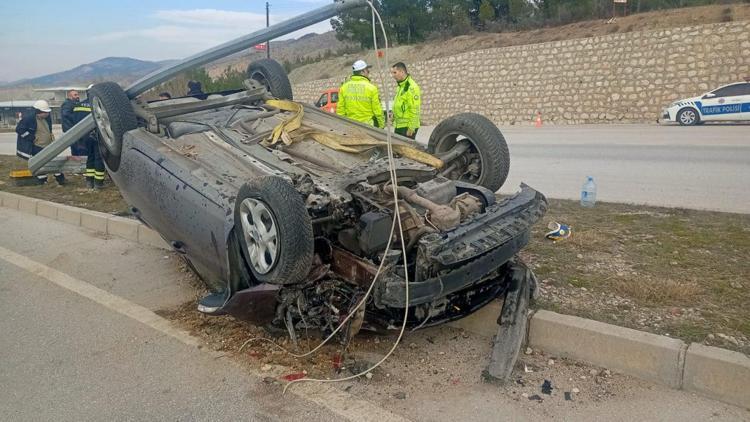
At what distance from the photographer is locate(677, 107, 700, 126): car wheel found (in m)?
17.4

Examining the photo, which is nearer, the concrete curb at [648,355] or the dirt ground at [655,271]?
the concrete curb at [648,355]

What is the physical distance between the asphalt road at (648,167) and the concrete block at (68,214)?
215 inches

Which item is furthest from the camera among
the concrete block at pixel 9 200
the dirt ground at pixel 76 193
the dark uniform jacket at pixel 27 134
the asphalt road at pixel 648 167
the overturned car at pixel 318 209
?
the dark uniform jacket at pixel 27 134

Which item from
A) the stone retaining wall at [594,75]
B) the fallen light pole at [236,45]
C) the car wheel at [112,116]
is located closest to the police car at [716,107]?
the stone retaining wall at [594,75]

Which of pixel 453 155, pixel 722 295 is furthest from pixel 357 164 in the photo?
pixel 722 295

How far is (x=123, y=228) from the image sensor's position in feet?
22.0

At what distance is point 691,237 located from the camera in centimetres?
502

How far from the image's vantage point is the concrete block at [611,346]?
307 cm

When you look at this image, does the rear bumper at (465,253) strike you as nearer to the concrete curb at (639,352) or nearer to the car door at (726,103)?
the concrete curb at (639,352)

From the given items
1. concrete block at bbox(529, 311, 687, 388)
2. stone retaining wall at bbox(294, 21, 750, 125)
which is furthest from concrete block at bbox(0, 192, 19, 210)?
stone retaining wall at bbox(294, 21, 750, 125)

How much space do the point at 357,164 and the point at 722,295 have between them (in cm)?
247

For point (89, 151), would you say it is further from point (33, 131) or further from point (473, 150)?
point (473, 150)

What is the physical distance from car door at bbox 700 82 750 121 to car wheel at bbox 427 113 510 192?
14.9 m

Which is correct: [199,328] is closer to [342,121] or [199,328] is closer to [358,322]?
[358,322]
